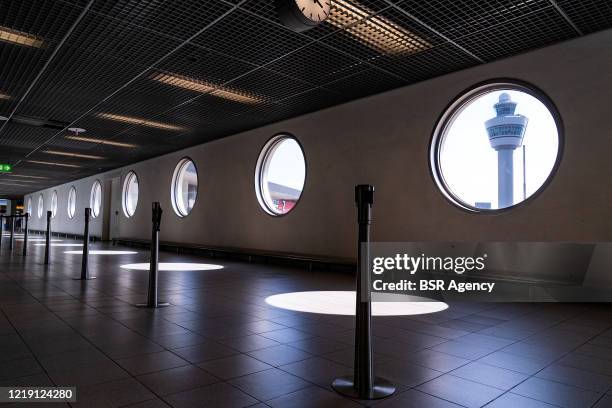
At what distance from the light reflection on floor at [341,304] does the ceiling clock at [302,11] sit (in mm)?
2778

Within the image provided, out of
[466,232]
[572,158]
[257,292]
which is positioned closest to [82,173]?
[257,292]

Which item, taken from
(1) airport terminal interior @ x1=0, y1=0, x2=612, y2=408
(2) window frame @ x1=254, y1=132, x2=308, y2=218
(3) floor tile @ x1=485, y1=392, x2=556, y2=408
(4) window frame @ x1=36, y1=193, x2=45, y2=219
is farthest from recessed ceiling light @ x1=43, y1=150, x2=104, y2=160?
(4) window frame @ x1=36, y1=193, x2=45, y2=219

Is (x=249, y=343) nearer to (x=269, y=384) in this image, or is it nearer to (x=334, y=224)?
(x=269, y=384)

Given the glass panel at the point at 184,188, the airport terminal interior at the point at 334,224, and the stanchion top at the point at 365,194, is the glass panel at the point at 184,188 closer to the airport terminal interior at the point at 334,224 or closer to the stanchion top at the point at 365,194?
the airport terminal interior at the point at 334,224

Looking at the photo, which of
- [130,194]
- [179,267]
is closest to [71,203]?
[130,194]

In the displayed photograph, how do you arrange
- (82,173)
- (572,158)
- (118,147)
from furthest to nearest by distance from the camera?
(82,173) → (118,147) → (572,158)

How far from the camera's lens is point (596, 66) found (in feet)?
14.8

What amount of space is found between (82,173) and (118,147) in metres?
7.70

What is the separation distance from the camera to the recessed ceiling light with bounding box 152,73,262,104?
6289mm

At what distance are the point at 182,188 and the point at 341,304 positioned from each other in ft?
32.5

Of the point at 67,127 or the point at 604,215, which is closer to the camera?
the point at 604,215

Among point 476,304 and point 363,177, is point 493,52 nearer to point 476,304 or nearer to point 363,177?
point 363,177

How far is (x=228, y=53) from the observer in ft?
17.5

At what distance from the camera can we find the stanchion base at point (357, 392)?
76.3 inches
